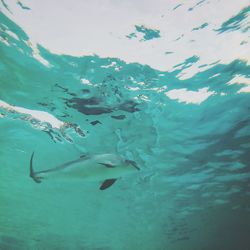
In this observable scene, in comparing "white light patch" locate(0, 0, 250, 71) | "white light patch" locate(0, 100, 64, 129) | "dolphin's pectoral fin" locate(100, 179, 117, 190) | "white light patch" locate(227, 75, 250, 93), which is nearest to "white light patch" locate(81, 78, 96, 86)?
"white light patch" locate(0, 0, 250, 71)

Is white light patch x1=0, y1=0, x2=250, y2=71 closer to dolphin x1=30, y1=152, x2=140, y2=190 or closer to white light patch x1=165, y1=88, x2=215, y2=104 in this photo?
white light patch x1=165, y1=88, x2=215, y2=104

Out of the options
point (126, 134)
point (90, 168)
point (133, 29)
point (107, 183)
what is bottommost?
point (107, 183)

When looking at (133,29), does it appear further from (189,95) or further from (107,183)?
(107,183)

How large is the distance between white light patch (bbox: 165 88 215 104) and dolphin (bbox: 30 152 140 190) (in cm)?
626

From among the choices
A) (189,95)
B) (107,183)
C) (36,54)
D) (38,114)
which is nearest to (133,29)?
(36,54)

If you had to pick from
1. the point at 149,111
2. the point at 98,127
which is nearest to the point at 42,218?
the point at 98,127

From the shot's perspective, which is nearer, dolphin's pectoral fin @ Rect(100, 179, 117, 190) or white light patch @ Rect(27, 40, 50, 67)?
dolphin's pectoral fin @ Rect(100, 179, 117, 190)

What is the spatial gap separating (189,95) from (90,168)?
704 cm

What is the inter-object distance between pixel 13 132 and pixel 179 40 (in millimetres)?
10106

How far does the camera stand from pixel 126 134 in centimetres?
1392

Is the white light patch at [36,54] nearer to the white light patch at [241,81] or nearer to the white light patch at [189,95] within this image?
the white light patch at [189,95]

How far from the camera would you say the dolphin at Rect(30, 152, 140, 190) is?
5328mm

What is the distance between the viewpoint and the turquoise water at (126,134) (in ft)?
33.1

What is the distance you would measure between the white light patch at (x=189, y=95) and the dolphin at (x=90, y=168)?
6258 mm
